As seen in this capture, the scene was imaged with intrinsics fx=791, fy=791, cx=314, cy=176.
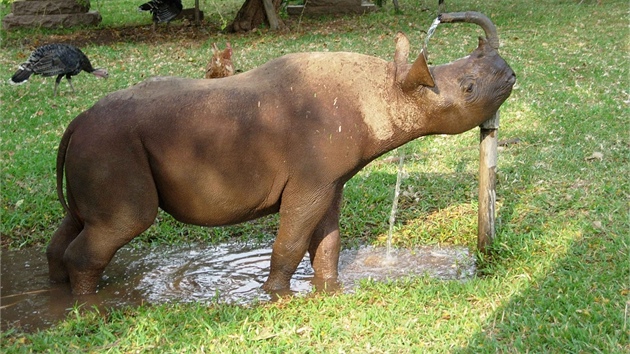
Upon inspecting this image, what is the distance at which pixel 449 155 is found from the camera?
902cm

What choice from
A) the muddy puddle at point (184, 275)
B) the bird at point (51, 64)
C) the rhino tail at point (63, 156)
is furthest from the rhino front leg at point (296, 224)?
the bird at point (51, 64)

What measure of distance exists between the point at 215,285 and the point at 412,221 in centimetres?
203

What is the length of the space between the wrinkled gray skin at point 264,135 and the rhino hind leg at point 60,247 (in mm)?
480

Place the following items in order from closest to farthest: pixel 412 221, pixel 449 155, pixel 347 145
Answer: pixel 347 145, pixel 412 221, pixel 449 155

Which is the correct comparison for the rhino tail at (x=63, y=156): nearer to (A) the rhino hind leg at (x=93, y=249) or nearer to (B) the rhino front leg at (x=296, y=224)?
(A) the rhino hind leg at (x=93, y=249)

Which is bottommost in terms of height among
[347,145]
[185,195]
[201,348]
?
[201,348]

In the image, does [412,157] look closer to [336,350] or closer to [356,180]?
[356,180]

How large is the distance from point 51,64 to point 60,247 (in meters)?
7.20

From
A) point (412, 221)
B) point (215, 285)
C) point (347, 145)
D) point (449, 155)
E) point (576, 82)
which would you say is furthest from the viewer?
point (576, 82)

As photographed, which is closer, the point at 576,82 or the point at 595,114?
the point at 595,114

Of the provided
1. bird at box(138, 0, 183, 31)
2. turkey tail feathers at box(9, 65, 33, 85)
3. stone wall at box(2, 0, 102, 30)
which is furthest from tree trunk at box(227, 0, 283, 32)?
turkey tail feathers at box(9, 65, 33, 85)

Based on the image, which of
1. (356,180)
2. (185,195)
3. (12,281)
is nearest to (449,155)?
(356,180)

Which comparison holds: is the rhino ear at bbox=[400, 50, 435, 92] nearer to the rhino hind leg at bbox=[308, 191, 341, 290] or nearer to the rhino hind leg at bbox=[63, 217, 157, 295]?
the rhino hind leg at bbox=[308, 191, 341, 290]

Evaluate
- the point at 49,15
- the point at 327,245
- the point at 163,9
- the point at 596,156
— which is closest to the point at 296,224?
the point at 327,245
